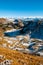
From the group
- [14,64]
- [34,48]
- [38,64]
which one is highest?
[14,64]

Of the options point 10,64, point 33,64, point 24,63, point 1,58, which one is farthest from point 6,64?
point 33,64

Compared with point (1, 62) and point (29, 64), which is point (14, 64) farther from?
point (29, 64)

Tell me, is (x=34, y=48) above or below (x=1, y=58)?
below

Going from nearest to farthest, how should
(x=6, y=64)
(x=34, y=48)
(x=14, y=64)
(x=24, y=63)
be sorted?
(x=6, y=64) → (x=14, y=64) → (x=24, y=63) → (x=34, y=48)

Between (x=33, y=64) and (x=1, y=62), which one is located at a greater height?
(x=1, y=62)

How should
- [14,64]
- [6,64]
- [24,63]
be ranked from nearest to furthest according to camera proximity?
1. [6,64]
2. [14,64]
3. [24,63]

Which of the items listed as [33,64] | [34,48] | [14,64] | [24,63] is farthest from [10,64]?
[34,48]

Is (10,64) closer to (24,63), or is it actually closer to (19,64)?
(19,64)

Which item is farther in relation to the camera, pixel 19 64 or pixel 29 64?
pixel 29 64

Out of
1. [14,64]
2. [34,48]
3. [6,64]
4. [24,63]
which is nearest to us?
[6,64]
